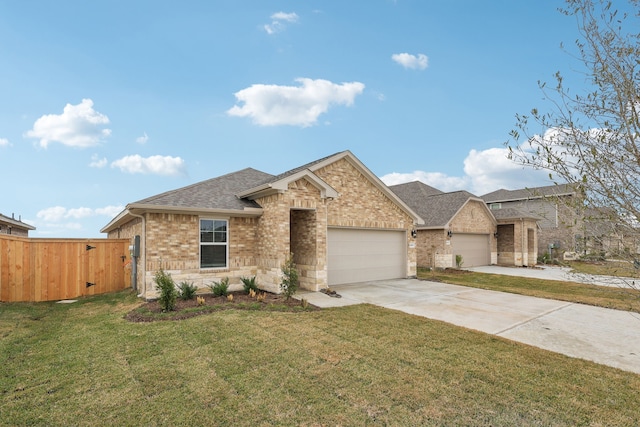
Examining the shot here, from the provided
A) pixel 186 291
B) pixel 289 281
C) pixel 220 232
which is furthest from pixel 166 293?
pixel 289 281

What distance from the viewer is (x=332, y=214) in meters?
12.5

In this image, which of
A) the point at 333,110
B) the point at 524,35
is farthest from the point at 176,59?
the point at 524,35

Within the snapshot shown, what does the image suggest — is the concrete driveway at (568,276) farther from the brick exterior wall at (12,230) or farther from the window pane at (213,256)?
the brick exterior wall at (12,230)

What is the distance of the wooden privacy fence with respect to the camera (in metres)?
10.2

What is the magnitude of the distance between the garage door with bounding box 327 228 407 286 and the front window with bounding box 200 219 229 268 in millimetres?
4109

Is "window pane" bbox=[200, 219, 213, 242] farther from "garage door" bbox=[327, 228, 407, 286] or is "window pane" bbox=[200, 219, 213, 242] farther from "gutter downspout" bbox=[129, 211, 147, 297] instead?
"garage door" bbox=[327, 228, 407, 286]

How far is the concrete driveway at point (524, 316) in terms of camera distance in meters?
5.86

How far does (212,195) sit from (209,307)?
4.30m

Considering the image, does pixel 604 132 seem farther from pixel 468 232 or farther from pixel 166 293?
pixel 468 232

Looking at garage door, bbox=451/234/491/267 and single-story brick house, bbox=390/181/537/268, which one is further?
garage door, bbox=451/234/491/267

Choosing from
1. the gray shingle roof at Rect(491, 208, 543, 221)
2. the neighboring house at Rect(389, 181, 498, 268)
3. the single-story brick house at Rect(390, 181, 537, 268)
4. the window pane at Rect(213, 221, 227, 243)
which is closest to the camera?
the window pane at Rect(213, 221, 227, 243)

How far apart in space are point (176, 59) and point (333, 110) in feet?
21.6

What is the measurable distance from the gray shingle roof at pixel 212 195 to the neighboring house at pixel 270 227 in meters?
0.03

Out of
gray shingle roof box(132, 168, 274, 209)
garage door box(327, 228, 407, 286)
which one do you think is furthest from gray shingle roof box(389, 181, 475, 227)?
gray shingle roof box(132, 168, 274, 209)
